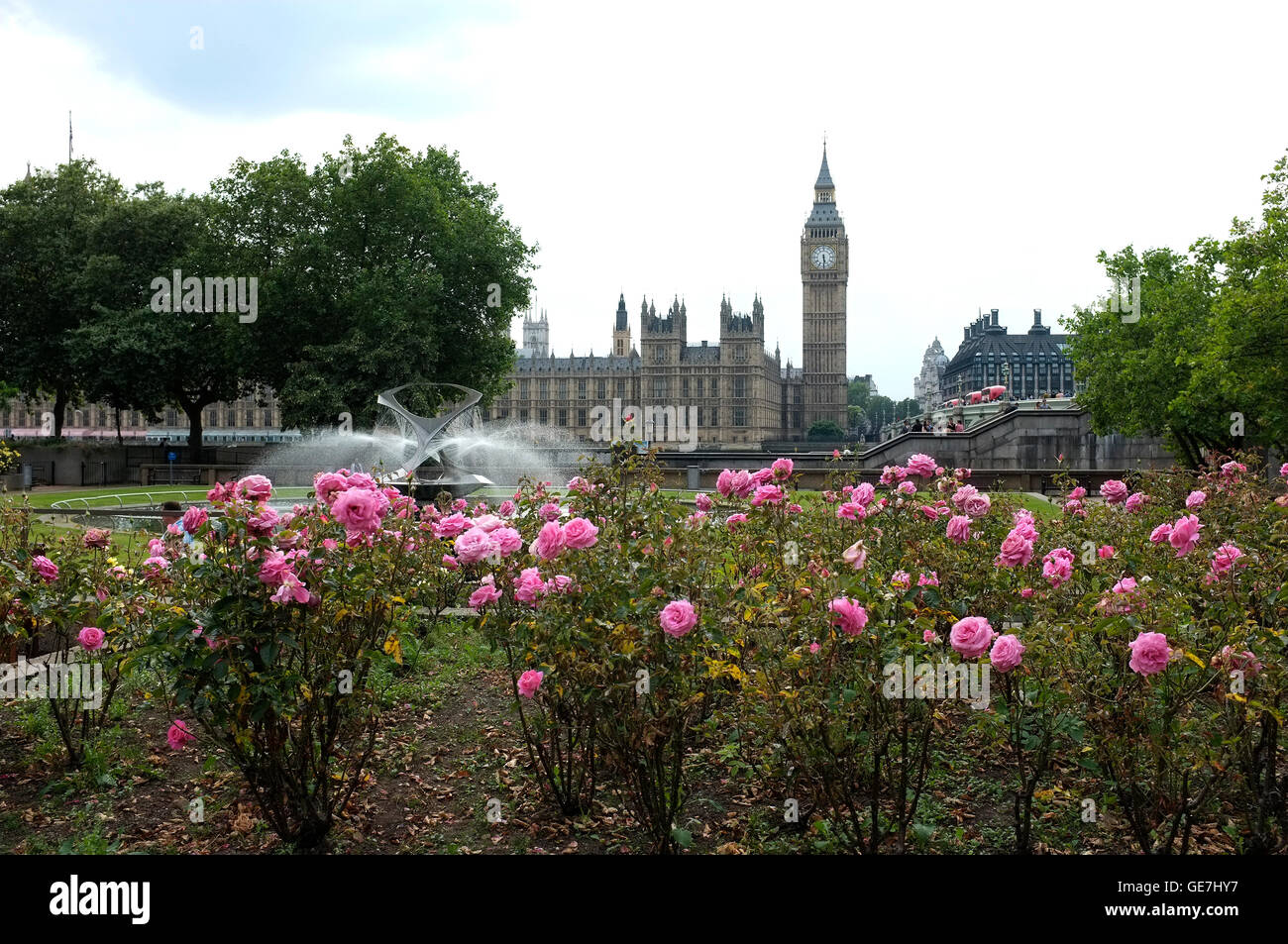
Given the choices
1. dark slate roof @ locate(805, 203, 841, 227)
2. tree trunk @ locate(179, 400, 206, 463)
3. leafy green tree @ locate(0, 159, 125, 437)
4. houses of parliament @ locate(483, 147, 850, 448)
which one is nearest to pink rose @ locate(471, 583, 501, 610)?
tree trunk @ locate(179, 400, 206, 463)

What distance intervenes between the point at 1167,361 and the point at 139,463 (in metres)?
33.3

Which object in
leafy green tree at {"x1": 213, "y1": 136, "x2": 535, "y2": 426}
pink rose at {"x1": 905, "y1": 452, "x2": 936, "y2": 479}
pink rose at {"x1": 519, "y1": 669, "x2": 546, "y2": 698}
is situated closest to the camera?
pink rose at {"x1": 519, "y1": 669, "x2": 546, "y2": 698}

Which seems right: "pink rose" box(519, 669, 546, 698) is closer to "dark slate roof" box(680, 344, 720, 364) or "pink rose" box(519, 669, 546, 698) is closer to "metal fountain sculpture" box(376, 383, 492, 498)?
"metal fountain sculpture" box(376, 383, 492, 498)

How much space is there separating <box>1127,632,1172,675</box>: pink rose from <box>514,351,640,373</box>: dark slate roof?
4791 inches

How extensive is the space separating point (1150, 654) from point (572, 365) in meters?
122

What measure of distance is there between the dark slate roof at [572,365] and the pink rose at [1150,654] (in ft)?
399

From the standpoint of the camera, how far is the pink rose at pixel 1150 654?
11.9ft

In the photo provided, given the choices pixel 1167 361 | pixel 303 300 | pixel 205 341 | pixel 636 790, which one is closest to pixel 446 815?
pixel 636 790

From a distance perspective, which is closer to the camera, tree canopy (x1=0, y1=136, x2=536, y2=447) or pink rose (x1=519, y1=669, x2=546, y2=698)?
pink rose (x1=519, y1=669, x2=546, y2=698)

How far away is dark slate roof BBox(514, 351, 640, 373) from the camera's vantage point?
12450 centimetres

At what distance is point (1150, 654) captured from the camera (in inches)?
143

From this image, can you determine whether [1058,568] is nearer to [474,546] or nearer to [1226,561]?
[1226,561]

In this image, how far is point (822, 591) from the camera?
4.13 m

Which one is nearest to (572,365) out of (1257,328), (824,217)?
(824,217)
